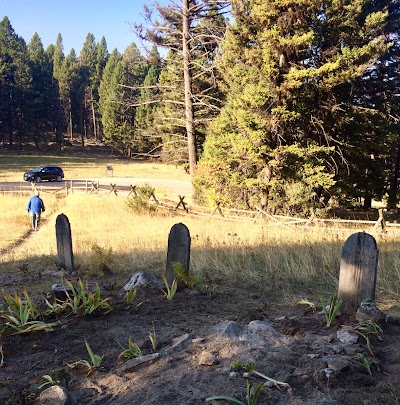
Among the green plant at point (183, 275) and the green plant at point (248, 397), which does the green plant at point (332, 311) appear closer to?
the green plant at point (248, 397)

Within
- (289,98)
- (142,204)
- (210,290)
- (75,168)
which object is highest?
(289,98)

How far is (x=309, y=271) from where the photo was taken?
255 inches

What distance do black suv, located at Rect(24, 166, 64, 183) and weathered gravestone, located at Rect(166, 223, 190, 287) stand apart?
Result: 118 feet

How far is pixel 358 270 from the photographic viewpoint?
4301mm

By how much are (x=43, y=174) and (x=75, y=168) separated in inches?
574

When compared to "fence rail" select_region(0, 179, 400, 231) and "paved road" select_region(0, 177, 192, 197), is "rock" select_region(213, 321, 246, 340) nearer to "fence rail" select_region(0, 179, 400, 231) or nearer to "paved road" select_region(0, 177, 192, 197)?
"fence rail" select_region(0, 179, 400, 231)

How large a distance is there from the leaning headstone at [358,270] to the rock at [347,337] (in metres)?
0.77

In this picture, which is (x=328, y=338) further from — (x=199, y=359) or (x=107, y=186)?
(x=107, y=186)

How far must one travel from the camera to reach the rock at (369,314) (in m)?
3.78

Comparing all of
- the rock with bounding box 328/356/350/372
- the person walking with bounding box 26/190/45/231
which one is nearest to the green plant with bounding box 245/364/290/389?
the rock with bounding box 328/356/350/372

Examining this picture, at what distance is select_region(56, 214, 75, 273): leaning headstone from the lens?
277 inches

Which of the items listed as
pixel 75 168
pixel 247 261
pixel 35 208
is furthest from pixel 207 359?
pixel 75 168

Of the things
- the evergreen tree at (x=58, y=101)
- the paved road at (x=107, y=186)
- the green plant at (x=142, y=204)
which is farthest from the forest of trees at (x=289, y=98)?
the evergreen tree at (x=58, y=101)

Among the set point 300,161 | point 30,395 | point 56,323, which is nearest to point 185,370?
point 30,395
